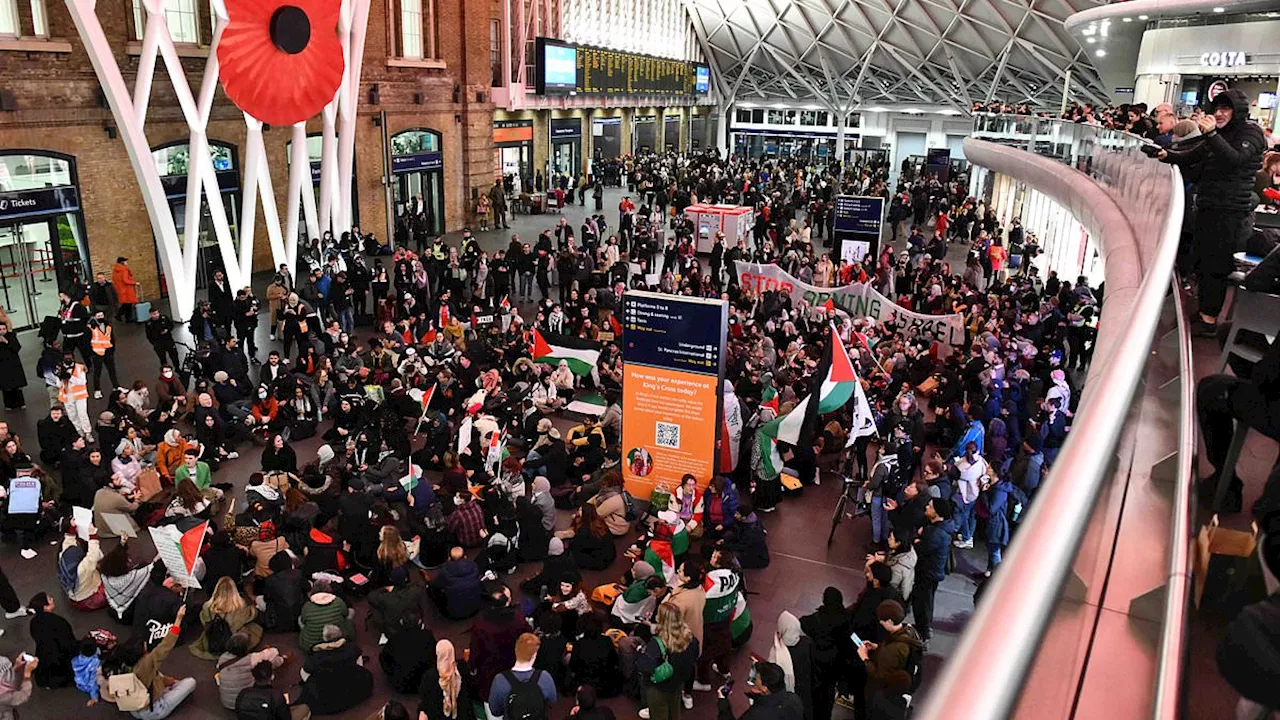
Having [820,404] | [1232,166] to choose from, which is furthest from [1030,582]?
[820,404]

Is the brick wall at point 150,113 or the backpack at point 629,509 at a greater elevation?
the brick wall at point 150,113

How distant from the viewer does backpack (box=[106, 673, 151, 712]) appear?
754 cm

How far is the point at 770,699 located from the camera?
21.1 ft

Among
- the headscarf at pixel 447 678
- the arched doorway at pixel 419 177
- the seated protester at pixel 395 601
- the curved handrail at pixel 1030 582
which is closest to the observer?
the curved handrail at pixel 1030 582

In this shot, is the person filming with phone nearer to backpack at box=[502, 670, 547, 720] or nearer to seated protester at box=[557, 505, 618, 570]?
backpack at box=[502, 670, 547, 720]

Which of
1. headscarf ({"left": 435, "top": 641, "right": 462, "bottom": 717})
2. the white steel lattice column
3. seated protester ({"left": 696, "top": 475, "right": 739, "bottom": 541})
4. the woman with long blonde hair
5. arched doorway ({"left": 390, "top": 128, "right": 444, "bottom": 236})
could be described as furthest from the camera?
arched doorway ({"left": 390, "top": 128, "right": 444, "bottom": 236})

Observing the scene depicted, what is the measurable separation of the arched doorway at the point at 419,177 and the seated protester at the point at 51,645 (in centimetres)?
2283

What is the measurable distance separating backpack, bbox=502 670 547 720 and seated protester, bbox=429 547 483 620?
236cm

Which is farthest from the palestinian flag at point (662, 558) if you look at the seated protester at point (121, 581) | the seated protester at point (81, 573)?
the seated protester at point (81, 573)

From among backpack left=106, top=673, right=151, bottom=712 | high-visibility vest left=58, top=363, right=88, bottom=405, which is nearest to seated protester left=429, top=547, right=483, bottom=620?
backpack left=106, top=673, right=151, bottom=712

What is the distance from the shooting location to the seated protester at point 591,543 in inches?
411

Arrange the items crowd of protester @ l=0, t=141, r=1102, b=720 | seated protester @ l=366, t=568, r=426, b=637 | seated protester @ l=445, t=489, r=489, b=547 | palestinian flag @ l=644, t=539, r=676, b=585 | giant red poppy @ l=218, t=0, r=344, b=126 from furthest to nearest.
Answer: giant red poppy @ l=218, t=0, r=344, b=126 → seated protester @ l=445, t=489, r=489, b=547 → palestinian flag @ l=644, t=539, r=676, b=585 → seated protester @ l=366, t=568, r=426, b=637 → crowd of protester @ l=0, t=141, r=1102, b=720

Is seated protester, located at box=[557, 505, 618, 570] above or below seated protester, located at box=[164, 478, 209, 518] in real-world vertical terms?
below

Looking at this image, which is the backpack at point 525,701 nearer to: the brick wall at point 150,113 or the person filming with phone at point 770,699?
the person filming with phone at point 770,699
